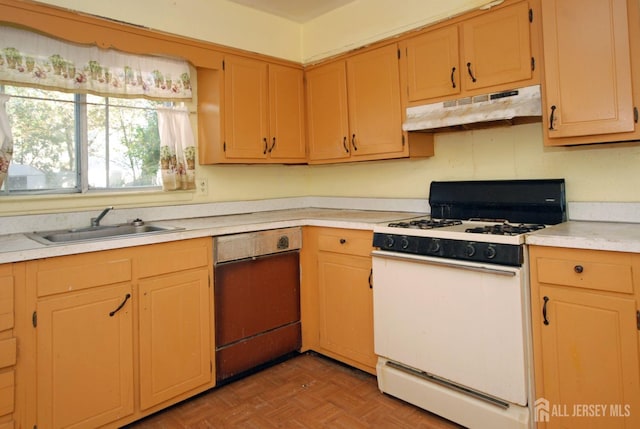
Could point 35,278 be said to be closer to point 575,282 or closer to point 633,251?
point 575,282

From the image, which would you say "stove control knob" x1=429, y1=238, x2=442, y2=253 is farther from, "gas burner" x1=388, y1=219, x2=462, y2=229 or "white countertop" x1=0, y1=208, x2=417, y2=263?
"white countertop" x1=0, y1=208, x2=417, y2=263

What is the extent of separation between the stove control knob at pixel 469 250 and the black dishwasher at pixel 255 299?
120 cm

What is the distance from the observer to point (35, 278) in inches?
67.6

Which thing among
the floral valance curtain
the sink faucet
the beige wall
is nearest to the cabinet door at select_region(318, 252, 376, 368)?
the beige wall

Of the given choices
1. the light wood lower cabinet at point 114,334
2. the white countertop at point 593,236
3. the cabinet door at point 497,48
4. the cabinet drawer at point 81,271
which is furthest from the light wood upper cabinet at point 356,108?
the cabinet drawer at point 81,271

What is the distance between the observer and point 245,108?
2.95m

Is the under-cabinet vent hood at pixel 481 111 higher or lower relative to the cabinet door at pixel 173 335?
higher

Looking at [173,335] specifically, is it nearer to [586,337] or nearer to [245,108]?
[245,108]

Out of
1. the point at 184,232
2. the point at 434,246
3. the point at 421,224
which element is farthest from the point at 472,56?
the point at 184,232

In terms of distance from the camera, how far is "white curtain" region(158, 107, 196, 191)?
108 inches

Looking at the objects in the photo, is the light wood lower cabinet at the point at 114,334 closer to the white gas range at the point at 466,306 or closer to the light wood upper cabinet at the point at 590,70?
the white gas range at the point at 466,306

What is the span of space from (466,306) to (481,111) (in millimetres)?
1041

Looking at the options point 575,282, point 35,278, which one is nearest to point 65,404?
point 35,278

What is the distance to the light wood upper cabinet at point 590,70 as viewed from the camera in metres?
1.75
